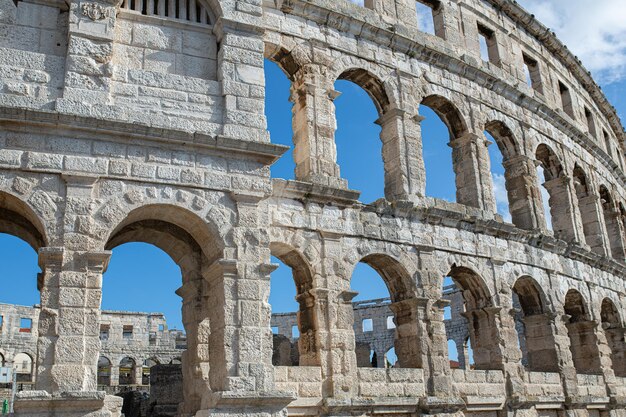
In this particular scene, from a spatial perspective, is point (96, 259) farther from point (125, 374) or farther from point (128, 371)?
point (128, 371)

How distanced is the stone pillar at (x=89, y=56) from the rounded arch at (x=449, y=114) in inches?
316

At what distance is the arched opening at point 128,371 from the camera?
33.5m

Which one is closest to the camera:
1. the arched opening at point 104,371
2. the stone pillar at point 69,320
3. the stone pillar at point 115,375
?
the stone pillar at point 69,320

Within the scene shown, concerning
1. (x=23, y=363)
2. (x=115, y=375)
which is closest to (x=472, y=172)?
(x=115, y=375)

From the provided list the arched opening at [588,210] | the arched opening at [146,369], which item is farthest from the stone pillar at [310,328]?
the arched opening at [146,369]

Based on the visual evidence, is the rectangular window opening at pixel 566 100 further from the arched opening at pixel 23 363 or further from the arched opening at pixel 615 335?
the arched opening at pixel 23 363

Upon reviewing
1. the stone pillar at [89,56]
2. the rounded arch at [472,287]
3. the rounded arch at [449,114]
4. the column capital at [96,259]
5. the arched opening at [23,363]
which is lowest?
the column capital at [96,259]

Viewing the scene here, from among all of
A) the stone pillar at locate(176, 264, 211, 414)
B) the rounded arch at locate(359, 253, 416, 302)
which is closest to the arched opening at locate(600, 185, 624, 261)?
the rounded arch at locate(359, 253, 416, 302)

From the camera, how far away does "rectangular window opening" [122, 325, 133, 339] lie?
34.9 m

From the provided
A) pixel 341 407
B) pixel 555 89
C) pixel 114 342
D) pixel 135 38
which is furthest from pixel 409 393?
pixel 114 342

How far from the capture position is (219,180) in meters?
9.42

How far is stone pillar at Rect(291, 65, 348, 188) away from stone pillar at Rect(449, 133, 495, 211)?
3845 millimetres

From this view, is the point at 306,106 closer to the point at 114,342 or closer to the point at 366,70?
the point at 366,70

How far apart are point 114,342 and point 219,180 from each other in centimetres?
2671
